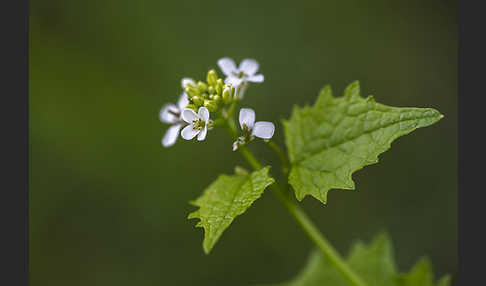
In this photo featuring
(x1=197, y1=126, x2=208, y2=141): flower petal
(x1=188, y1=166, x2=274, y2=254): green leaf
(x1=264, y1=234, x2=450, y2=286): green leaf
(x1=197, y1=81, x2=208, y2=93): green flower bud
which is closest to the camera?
(x1=188, y1=166, x2=274, y2=254): green leaf

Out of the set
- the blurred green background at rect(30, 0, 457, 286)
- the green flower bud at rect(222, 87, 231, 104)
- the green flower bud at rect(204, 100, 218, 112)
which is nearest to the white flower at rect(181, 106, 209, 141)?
the green flower bud at rect(204, 100, 218, 112)

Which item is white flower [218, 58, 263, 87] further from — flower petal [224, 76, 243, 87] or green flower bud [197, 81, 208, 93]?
green flower bud [197, 81, 208, 93]

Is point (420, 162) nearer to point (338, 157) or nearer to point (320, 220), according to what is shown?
point (320, 220)

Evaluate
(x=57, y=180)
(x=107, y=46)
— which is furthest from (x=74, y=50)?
(x=57, y=180)

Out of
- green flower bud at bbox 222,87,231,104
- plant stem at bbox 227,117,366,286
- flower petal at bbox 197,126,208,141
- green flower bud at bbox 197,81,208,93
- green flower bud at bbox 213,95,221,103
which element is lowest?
plant stem at bbox 227,117,366,286

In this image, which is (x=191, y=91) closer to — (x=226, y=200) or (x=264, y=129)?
(x=264, y=129)

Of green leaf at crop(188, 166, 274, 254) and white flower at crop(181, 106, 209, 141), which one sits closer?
green leaf at crop(188, 166, 274, 254)
